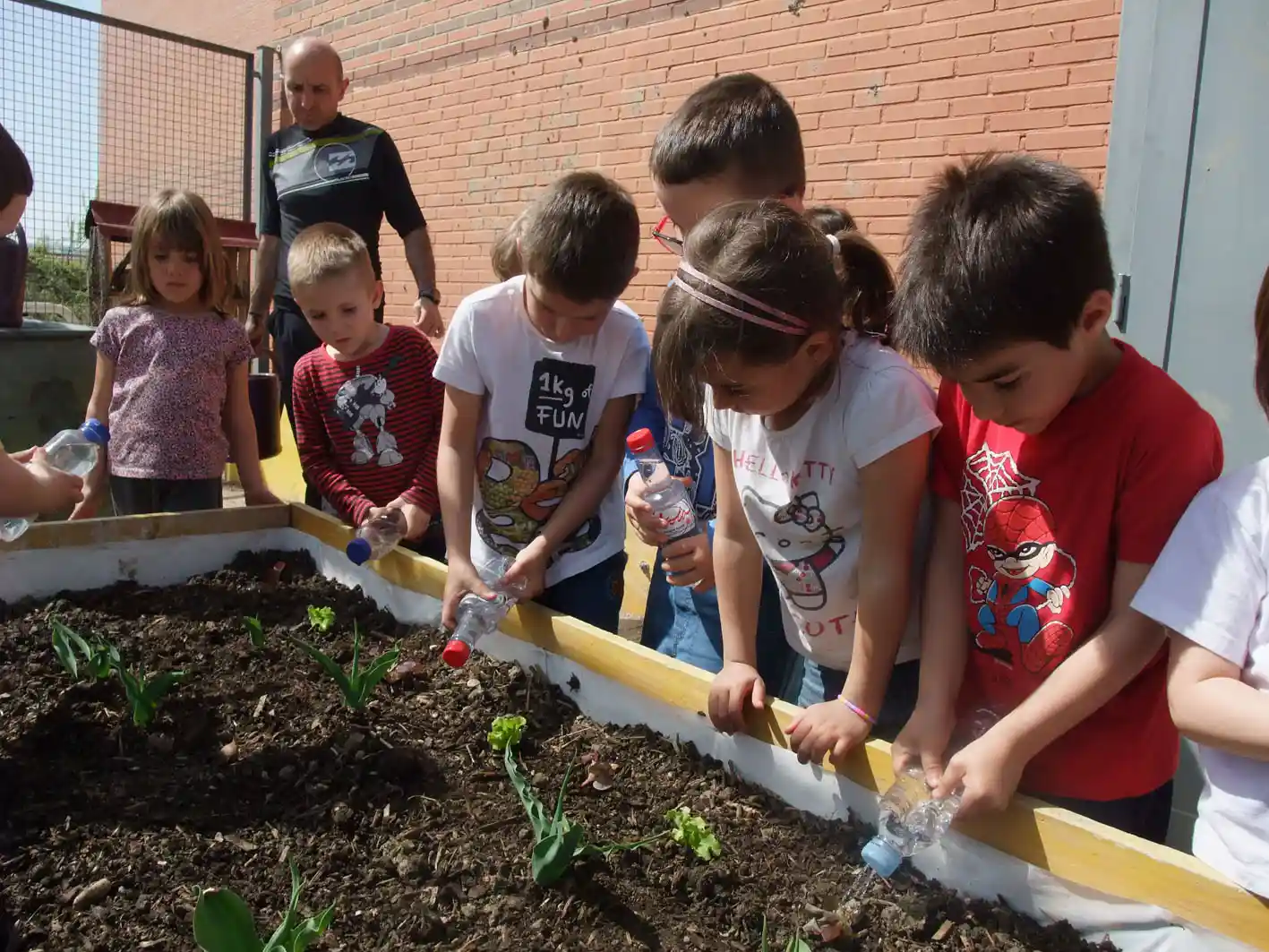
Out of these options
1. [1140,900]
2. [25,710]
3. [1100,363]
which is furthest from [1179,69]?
[25,710]

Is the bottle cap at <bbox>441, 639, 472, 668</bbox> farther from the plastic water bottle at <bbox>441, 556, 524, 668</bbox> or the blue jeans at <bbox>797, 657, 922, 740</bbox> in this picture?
the blue jeans at <bbox>797, 657, 922, 740</bbox>

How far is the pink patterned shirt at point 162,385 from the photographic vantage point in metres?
3.26

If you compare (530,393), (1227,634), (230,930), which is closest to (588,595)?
(530,393)

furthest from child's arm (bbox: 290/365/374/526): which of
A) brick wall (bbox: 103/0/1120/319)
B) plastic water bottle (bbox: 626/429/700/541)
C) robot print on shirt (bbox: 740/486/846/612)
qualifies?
brick wall (bbox: 103/0/1120/319)

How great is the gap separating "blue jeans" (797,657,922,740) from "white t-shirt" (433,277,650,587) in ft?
2.42

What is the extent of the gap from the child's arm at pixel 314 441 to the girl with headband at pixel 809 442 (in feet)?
4.45

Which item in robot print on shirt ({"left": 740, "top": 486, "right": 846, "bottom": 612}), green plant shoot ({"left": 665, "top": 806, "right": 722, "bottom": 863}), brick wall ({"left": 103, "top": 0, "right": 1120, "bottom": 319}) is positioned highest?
brick wall ({"left": 103, "top": 0, "right": 1120, "bottom": 319})

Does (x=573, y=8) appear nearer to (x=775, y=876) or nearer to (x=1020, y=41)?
(x=1020, y=41)

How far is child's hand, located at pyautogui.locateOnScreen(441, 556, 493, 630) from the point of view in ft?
7.28

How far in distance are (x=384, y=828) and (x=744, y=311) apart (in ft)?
3.44

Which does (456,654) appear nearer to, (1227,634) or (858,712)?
(858,712)

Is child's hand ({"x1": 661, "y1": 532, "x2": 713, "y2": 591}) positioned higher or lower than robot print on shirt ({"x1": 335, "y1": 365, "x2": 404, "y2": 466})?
lower

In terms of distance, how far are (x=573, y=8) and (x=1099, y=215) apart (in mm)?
7071

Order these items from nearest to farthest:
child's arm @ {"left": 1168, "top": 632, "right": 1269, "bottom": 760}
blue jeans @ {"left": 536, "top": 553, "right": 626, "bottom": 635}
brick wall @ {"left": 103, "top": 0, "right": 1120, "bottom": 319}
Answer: child's arm @ {"left": 1168, "top": 632, "right": 1269, "bottom": 760} < blue jeans @ {"left": 536, "top": 553, "right": 626, "bottom": 635} < brick wall @ {"left": 103, "top": 0, "right": 1120, "bottom": 319}
